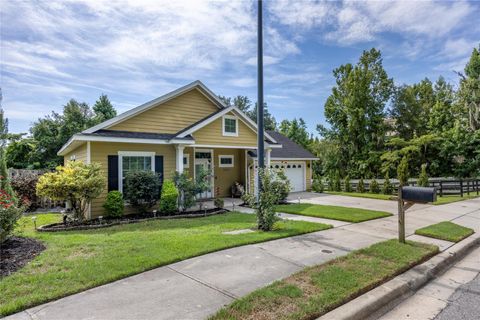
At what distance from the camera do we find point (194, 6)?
322 inches

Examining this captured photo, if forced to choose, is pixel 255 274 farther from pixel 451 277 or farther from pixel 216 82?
pixel 216 82

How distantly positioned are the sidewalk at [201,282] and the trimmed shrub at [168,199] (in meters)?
5.56

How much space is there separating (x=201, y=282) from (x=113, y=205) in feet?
23.0

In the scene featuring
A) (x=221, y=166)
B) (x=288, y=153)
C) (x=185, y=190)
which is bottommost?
(x=185, y=190)

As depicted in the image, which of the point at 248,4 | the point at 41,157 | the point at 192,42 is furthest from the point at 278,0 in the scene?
the point at 41,157

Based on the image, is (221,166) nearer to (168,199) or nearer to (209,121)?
(209,121)

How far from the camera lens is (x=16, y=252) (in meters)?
5.10

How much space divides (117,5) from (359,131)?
22351 mm

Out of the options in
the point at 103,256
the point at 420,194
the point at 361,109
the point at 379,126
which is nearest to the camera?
the point at 103,256

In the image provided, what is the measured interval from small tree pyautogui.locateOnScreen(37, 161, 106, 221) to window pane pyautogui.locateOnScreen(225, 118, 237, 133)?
618cm

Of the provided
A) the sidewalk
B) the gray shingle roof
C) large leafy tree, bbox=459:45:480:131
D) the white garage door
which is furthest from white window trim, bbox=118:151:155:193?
large leafy tree, bbox=459:45:480:131

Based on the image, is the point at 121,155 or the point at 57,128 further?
the point at 57,128

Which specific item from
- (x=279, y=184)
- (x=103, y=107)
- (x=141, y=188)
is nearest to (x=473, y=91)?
(x=279, y=184)

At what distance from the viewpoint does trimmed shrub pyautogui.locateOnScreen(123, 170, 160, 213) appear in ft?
33.0
